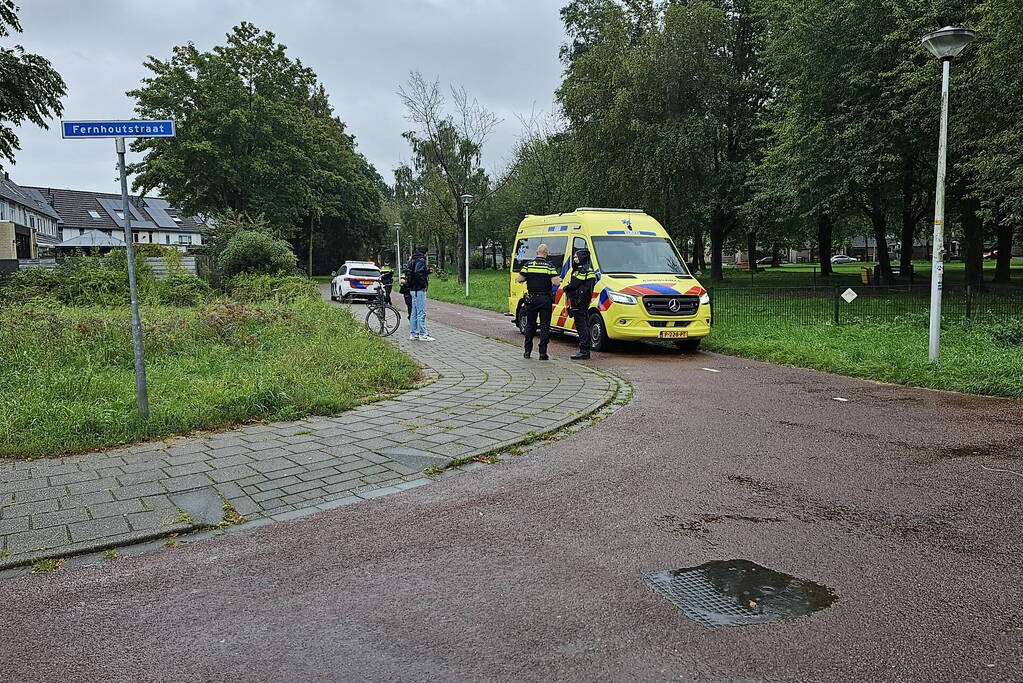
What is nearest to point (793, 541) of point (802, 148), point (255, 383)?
point (255, 383)

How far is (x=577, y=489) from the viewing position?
5.16 meters

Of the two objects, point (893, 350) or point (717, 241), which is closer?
point (893, 350)

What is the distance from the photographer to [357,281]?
90.8 feet

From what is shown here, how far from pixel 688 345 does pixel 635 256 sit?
1900mm

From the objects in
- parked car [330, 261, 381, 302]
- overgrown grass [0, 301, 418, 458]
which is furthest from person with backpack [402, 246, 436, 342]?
parked car [330, 261, 381, 302]

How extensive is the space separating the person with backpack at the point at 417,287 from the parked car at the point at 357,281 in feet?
41.7

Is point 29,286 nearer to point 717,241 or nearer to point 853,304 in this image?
point 853,304

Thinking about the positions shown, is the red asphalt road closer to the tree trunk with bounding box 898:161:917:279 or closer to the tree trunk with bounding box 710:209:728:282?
the tree trunk with bounding box 898:161:917:279

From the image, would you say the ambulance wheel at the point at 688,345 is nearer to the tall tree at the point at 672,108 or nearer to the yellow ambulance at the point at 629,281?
the yellow ambulance at the point at 629,281

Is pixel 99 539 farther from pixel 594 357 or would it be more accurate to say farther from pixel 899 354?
pixel 899 354

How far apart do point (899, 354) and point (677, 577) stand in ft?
29.7

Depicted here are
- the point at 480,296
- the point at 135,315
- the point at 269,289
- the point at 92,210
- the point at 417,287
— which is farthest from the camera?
the point at 92,210

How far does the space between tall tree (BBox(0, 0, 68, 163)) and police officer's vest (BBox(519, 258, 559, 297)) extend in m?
13.4

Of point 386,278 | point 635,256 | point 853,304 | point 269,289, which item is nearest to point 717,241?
point 853,304
